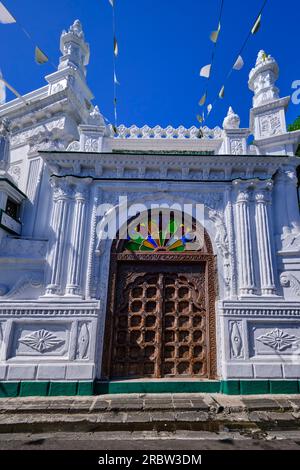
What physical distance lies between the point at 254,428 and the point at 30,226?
239 inches

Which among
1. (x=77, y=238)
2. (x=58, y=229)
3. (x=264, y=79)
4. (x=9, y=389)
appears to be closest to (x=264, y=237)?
(x=77, y=238)

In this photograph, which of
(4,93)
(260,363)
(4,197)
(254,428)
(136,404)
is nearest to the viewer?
(254,428)

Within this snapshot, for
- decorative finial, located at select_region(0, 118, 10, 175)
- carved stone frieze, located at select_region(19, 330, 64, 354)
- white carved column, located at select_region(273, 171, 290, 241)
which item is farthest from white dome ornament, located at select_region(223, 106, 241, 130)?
carved stone frieze, located at select_region(19, 330, 64, 354)

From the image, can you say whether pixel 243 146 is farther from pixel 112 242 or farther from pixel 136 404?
pixel 136 404

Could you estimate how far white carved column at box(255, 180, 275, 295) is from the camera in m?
5.83

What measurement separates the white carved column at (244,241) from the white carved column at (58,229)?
401 cm

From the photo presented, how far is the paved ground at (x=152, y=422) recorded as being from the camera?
3.37 metres

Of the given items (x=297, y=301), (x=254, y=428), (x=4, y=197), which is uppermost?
(x=4, y=197)

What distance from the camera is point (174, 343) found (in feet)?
19.0

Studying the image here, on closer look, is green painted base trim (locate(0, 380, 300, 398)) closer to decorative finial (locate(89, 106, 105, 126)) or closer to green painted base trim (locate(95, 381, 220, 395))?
green painted base trim (locate(95, 381, 220, 395))

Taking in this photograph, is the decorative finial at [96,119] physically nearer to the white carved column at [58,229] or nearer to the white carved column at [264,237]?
the white carved column at [58,229]

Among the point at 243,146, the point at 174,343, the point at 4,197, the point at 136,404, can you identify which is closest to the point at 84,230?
the point at 4,197

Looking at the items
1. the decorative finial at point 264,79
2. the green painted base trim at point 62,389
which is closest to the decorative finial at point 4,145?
the green painted base trim at point 62,389

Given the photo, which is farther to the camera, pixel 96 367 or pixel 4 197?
pixel 4 197
